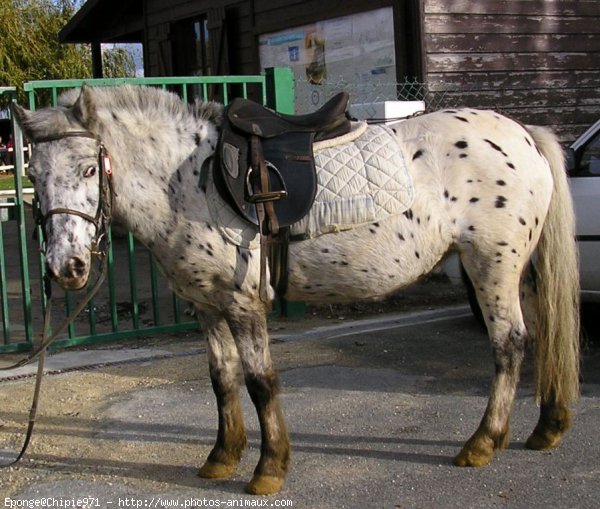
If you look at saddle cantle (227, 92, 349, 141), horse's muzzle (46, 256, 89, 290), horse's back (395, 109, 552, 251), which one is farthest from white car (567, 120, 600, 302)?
horse's muzzle (46, 256, 89, 290)

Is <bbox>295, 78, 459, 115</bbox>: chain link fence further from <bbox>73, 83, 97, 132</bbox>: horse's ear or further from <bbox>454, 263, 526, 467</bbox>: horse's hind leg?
<bbox>73, 83, 97, 132</bbox>: horse's ear

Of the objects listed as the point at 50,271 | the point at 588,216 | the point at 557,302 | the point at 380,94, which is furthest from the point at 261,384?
the point at 380,94

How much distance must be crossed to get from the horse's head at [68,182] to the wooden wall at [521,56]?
6668 millimetres

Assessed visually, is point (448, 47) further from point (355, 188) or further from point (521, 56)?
point (355, 188)

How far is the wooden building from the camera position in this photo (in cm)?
1010

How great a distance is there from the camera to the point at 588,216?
6.09 meters

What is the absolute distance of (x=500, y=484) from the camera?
13.6ft

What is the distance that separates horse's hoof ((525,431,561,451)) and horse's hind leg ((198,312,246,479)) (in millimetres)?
1493

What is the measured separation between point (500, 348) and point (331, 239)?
102 cm

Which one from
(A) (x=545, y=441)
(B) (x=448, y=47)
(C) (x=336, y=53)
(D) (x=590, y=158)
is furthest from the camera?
(C) (x=336, y=53)

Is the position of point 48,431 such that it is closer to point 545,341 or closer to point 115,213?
point 115,213

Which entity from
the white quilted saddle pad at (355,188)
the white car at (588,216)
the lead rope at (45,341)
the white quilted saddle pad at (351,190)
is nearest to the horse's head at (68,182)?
the lead rope at (45,341)

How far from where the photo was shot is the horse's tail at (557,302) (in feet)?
14.9

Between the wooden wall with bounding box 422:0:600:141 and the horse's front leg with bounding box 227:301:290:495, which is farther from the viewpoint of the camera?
the wooden wall with bounding box 422:0:600:141
